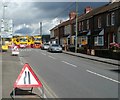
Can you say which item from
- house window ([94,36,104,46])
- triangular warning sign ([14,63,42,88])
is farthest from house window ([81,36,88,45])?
triangular warning sign ([14,63,42,88])

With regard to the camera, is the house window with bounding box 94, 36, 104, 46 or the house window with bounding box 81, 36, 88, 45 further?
the house window with bounding box 81, 36, 88, 45

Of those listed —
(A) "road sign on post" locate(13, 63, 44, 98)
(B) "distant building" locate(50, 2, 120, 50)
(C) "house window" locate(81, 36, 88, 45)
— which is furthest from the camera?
(C) "house window" locate(81, 36, 88, 45)

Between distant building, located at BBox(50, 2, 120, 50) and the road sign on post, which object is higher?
distant building, located at BBox(50, 2, 120, 50)

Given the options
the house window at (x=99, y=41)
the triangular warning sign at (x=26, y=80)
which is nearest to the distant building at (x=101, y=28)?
the house window at (x=99, y=41)

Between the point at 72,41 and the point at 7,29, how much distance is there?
26.4 metres

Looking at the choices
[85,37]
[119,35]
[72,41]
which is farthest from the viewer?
[72,41]

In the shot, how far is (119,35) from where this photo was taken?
39.3 metres

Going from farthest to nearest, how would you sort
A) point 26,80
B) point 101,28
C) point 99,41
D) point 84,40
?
1. point 84,40
2. point 99,41
3. point 101,28
4. point 26,80

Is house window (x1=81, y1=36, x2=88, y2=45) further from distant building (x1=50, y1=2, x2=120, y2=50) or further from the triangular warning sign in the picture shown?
the triangular warning sign

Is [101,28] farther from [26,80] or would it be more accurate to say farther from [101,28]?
[26,80]

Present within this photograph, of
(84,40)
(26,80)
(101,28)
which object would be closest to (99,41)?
(101,28)

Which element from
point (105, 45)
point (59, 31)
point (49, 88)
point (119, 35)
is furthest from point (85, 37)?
point (49, 88)

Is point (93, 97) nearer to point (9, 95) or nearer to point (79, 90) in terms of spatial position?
point (79, 90)

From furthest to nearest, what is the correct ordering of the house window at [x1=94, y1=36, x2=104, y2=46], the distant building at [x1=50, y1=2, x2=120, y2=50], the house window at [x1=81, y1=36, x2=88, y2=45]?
the house window at [x1=81, y1=36, x2=88, y2=45] → the house window at [x1=94, y1=36, x2=104, y2=46] → the distant building at [x1=50, y1=2, x2=120, y2=50]
